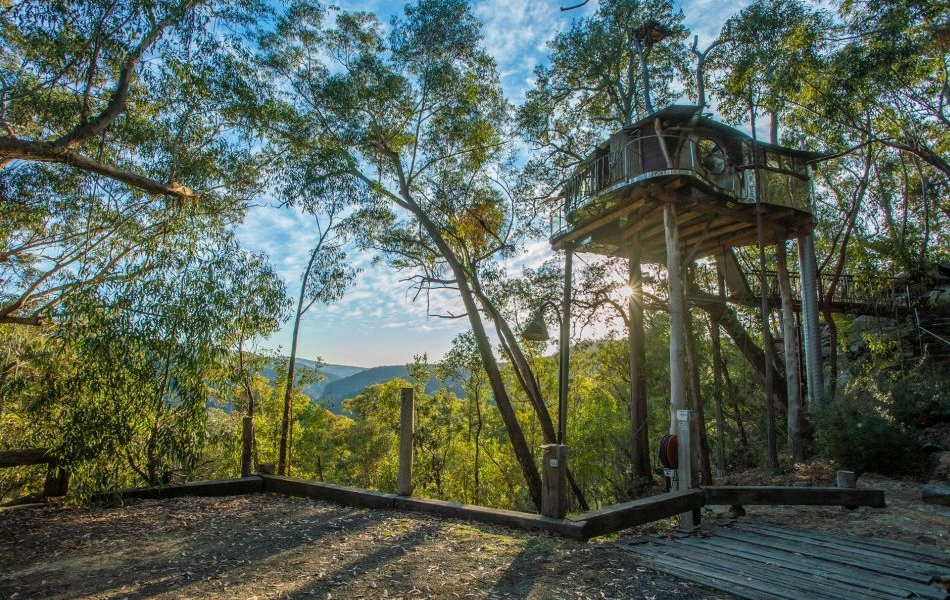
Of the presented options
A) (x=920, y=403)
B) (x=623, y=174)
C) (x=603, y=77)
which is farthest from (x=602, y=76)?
(x=920, y=403)

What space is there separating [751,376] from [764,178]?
11292 millimetres

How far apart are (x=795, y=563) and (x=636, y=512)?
55.8 inches

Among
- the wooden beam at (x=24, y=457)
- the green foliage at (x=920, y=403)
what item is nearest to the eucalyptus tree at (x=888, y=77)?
the green foliage at (x=920, y=403)

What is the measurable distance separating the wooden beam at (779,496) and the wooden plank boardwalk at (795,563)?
1.90ft

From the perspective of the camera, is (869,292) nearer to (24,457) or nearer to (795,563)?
(795,563)

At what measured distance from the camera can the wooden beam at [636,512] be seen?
482 centimetres

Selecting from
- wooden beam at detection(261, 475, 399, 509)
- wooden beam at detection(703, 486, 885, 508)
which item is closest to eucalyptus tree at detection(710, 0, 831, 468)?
wooden beam at detection(703, 486, 885, 508)

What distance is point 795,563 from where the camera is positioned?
405cm

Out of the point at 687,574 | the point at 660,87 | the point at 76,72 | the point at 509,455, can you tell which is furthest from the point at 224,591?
the point at 509,455

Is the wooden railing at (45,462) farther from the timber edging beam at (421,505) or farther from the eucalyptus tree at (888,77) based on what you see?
the eucalyptus tree at (888,77)

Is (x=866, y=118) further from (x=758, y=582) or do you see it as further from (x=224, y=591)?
(x=224, y=591)

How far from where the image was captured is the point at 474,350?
15328 mm

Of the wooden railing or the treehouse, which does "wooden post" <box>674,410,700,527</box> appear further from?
the wooden railing

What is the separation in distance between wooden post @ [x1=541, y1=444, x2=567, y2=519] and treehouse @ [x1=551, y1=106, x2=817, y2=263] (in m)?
6.38
